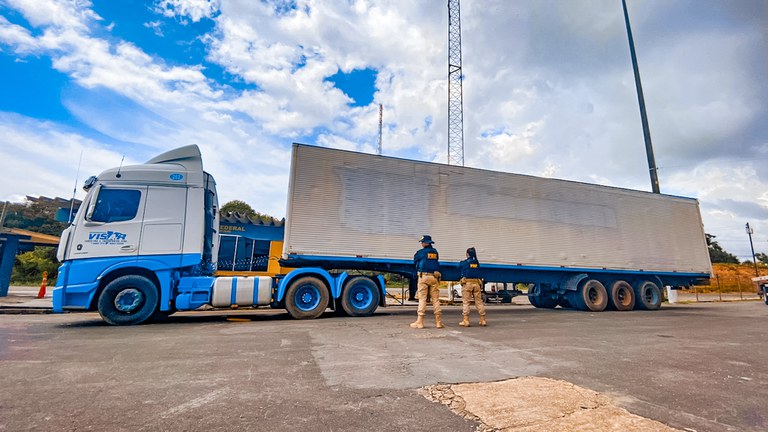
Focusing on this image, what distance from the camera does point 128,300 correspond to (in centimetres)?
691

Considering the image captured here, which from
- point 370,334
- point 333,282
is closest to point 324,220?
point 333,282

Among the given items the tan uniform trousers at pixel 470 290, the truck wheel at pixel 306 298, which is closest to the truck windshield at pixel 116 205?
the truck wheel at pixel 306 298

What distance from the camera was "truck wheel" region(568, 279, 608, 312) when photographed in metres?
11.1

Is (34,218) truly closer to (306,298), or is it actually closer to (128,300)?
(128,300)

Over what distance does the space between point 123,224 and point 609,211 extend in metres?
13.4

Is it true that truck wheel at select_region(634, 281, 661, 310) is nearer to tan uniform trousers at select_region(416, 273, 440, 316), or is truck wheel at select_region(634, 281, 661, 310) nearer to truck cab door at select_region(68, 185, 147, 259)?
tan uniform trousers at select_region(416, 273, 440, 316)

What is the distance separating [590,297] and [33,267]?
32791 millimetres

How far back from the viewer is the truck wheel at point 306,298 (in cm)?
806

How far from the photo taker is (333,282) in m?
8.46

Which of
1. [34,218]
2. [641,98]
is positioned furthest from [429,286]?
[34,218]

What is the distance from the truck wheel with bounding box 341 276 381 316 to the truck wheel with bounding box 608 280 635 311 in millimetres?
8064

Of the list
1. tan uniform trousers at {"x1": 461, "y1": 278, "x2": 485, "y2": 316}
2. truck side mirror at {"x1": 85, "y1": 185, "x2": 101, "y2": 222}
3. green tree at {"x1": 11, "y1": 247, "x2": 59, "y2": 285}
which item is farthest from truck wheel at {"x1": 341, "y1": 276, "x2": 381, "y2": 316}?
green tree at {"x1": 11, "y1": 247, "x2": 59, "y2": 285}

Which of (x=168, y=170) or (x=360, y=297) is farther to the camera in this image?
(x=360, y=297)

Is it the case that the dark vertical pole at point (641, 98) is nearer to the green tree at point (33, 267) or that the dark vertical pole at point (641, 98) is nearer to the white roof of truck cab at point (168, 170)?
the white roof of truck cab at point (168, 170)
